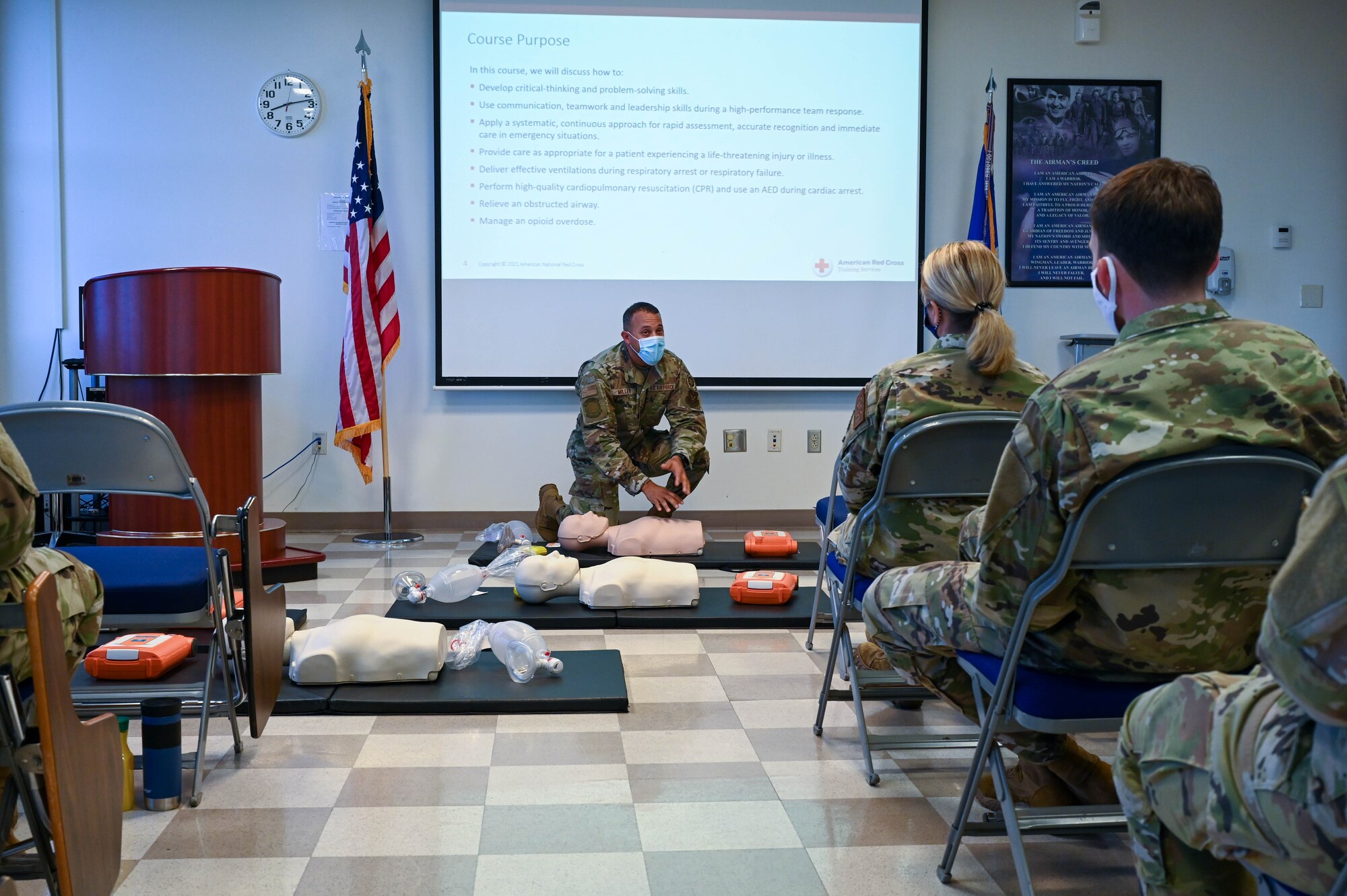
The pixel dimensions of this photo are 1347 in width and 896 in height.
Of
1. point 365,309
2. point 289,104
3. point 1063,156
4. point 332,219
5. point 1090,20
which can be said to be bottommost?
point 365,309

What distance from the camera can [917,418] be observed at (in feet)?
7.97

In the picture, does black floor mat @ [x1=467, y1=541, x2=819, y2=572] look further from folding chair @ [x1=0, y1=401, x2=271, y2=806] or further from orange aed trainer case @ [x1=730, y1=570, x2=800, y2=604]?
folding chair @ [x1=0, y1=401, x2=271, y2=806]

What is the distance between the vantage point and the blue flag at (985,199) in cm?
584

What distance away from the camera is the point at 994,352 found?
2.41 metres

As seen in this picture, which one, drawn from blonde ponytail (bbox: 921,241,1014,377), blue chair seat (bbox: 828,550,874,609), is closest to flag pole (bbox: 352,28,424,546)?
blue chair seat (bbox: 828,550,874,609)

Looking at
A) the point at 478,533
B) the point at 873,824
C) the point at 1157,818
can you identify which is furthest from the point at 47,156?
the point at 1157,818

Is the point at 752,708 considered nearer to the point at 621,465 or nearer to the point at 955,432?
the point at 955,432

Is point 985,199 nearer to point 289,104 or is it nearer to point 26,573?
point 289,104

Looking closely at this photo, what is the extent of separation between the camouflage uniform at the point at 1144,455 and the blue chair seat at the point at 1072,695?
1.0 inches

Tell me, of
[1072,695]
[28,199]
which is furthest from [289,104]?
[1072,695]

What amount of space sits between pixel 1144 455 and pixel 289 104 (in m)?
5.27

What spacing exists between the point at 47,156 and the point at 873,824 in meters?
5.42

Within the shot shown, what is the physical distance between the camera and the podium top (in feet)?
13.6

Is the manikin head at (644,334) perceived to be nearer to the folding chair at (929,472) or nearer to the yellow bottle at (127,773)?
the folding chair at (929,472)
